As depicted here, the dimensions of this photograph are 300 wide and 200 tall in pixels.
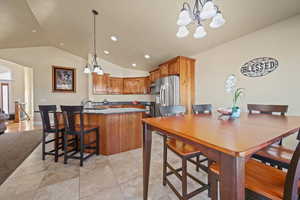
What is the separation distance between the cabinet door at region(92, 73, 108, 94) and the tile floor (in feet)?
11.5

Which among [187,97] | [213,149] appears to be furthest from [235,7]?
[213,149]

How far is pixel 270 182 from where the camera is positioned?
85cm

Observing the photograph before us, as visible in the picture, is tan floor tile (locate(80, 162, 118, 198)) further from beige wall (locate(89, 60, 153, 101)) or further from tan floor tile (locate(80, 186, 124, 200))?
beige wall (locate(89, 60, 153, 101))

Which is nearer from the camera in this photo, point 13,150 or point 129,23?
point 13,150

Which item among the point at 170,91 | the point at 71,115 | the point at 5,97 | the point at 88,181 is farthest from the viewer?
the point at 5,97

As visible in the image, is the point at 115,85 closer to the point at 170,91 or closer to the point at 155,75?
the point at 155,75

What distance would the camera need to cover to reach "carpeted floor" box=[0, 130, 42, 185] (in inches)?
85.7

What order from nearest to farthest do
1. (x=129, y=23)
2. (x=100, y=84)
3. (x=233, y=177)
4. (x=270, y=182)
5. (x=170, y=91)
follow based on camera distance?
(x=233, y=177), (x=270, y=182), (x=129, y=23), (x=170, y=91), (x=100, y=84)

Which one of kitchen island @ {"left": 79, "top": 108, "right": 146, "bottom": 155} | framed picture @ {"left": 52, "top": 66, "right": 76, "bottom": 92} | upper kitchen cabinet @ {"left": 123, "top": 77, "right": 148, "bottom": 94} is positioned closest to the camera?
kitchen island @ {"left": 79, "top": 108, "right": 146, "bottom": 155}

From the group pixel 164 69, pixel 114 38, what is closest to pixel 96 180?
pixel 164 69

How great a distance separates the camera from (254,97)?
2.79 metres

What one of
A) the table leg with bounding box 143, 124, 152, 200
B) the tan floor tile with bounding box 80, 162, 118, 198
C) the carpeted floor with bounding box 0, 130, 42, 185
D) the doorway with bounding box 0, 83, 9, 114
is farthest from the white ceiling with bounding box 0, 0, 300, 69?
the doorway with bounding box 0, 83, 9, 114

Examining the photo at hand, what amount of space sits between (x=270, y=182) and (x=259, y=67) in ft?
8.59

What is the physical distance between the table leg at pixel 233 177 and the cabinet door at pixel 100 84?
225 inches
